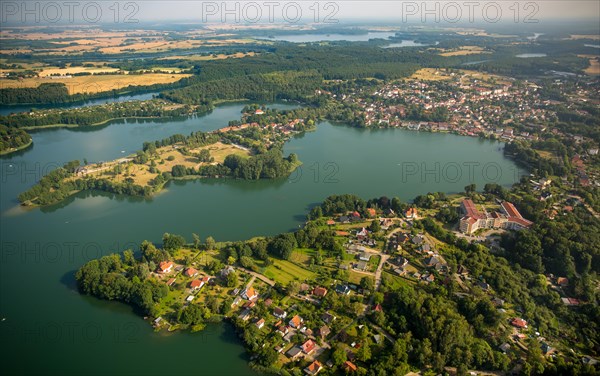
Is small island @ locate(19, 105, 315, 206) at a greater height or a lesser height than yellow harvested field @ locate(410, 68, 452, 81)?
lesser

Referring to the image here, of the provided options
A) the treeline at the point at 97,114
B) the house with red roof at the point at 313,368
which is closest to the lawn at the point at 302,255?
the house with red roof at the point at 313,368

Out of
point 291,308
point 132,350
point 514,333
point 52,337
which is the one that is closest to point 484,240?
point 514,333

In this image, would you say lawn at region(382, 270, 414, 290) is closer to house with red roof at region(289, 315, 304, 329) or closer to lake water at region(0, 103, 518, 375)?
house with red roof at region(289, 315, 304, 329)

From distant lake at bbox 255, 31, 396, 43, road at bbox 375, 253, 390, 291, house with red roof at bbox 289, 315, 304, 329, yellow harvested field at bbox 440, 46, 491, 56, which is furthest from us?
distant lake at bbox 255, 31, 396, 43

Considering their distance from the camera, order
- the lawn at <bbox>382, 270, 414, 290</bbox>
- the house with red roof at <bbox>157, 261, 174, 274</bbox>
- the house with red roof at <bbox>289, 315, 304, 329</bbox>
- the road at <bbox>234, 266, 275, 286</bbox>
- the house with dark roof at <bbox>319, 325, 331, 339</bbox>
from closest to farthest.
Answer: the house with dark roof at <bbox>319, 325, 331, 339</bbox>, the house with red roof at <bbox>289, 315, 304, 329</bbox>, the lawn at <bbox>382, 270, 414, 290</bbox>, the road at <bbox>234, 266, 275, 286</bbox>, the house with red roof at <bbox>157, 261, 174, 274</bbox>

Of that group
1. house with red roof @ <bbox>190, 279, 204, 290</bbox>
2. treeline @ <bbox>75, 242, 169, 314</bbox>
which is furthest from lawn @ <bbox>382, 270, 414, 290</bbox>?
treeline @ <bbox>75, 242, 169, 314</bbox>

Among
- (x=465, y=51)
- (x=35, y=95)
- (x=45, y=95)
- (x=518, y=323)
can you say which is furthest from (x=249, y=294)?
(x=465, y=51)

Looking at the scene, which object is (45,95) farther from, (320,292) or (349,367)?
(349,367)

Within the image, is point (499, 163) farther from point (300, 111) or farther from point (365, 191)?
point (300, 111)

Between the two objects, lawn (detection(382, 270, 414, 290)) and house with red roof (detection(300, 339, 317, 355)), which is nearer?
house with red roof (detection(300, 339, 317, 355))
